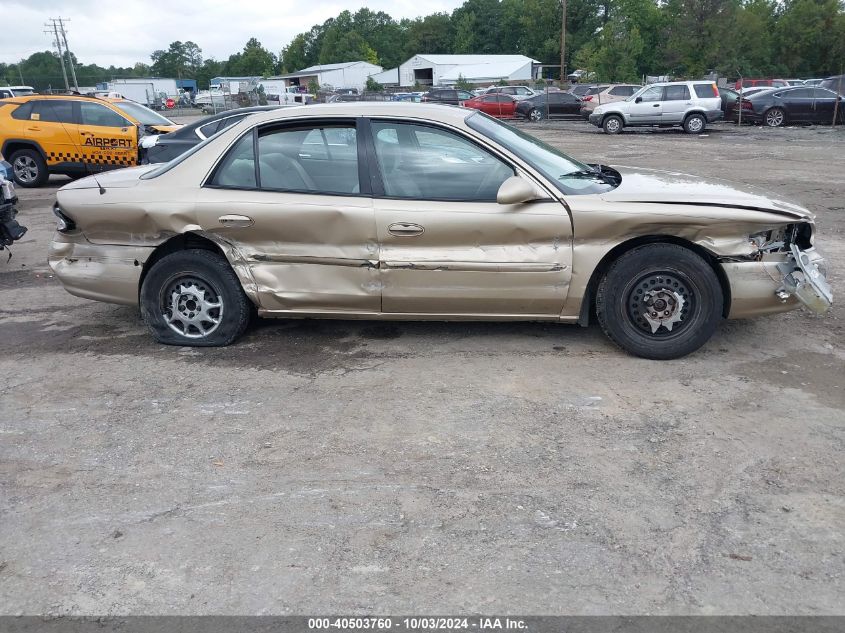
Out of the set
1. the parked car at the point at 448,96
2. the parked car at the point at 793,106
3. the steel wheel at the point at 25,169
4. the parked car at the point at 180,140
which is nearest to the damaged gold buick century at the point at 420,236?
the parked car at the point at 180,140

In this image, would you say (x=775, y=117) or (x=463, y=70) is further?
(x=463, y=70)

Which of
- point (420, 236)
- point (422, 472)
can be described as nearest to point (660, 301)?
point (420, 236)

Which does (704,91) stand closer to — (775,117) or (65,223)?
(775,117)

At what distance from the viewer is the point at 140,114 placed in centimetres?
1449

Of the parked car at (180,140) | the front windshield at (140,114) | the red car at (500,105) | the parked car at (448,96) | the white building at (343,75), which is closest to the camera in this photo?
the parked car at (180,140)

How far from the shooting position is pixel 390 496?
135 inches

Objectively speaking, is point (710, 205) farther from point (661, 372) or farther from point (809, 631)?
point (809, 631)

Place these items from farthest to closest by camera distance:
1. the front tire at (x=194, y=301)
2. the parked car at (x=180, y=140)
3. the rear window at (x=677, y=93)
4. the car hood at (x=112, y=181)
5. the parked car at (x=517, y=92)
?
the parked car at (x=517, y=92) < the rear window at (x=677, y=93) < the parked car at (x=180, y=140) < the car hood at (x=112, y=181) < the front tire at (x=194, y=301)

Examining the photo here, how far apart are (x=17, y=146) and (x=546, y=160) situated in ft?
39.8

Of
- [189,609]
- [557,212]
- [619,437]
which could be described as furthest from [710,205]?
[189,609]

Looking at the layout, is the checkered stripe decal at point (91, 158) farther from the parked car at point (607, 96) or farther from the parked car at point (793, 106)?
the parked car at point (793, 106)

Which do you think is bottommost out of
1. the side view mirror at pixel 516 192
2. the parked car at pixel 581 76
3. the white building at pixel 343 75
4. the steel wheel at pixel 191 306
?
the steel wheel at pixel 191 306

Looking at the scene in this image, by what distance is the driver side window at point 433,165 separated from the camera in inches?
191

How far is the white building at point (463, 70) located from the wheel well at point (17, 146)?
59071mm
